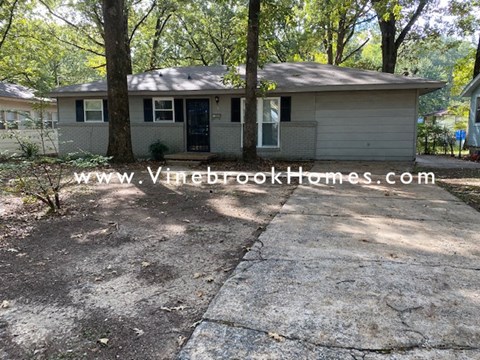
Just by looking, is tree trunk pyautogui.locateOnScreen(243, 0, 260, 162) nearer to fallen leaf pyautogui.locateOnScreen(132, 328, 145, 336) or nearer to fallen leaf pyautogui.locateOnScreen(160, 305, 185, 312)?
fallen leaf pyautogui.locateOnScreen(160, 305, 185, 312)

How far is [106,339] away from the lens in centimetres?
225

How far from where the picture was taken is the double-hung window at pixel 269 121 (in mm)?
12547

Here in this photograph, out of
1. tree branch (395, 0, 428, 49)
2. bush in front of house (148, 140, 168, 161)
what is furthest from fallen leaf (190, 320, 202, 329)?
tree branch (395, 0, 428, 49)

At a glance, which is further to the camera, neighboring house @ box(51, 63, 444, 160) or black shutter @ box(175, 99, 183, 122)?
black shutter @ box(175, 99, 183, 122)

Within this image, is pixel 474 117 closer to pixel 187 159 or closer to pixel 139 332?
pixel 187 159

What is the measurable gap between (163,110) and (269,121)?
4042mm

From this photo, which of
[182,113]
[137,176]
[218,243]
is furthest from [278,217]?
[182,113]

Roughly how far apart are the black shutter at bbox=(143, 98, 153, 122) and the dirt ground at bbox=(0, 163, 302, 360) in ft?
25.0

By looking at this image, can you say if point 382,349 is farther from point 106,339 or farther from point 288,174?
point 288,174

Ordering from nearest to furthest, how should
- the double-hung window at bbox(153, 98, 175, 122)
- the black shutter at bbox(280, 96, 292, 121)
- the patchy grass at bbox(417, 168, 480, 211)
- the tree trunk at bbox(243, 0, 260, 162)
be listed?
the patchy grass at bbox(417, 168, 480, 211) → the tree trunk at bbox(243, 0, 260, 162) → the black shutter at bbox(280, 96, 292, 121) → the double-hung window at bbox(153, 98, 175, 122)

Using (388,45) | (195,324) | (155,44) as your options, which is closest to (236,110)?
(388,45)

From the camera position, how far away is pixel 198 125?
13.3 meters

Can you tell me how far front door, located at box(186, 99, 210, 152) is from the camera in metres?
13.2

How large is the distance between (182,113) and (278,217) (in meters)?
9.09
